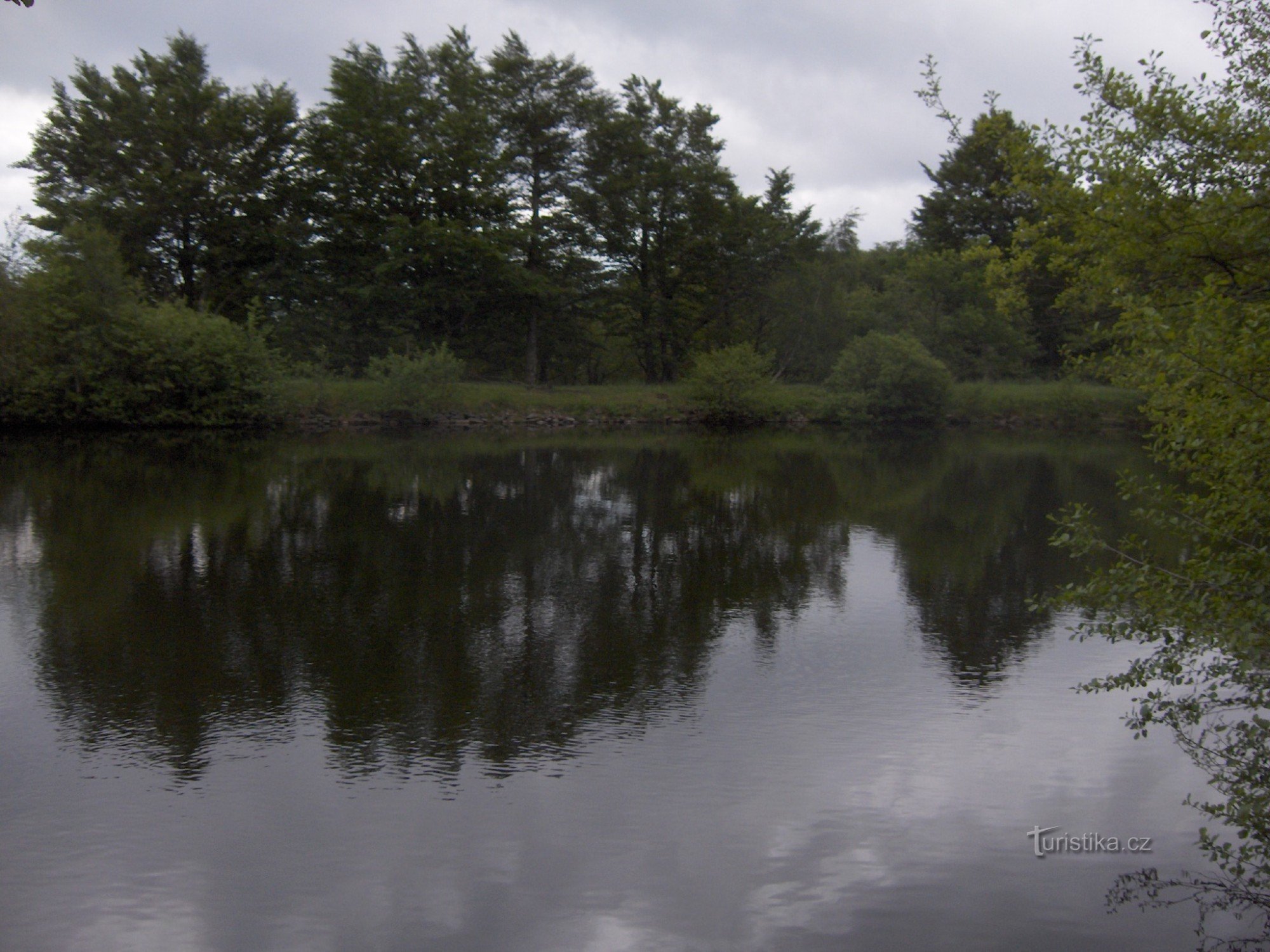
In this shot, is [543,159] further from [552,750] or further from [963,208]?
[552,750]

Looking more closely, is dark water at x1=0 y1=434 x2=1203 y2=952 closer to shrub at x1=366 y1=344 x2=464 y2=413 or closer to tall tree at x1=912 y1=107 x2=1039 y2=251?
shrub at x1=366 y1=344 x2=464 y2=413

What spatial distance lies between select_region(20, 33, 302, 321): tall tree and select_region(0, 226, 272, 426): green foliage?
15.8 ft

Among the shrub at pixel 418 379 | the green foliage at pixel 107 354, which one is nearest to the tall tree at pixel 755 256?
the shrub at pixel 418 379

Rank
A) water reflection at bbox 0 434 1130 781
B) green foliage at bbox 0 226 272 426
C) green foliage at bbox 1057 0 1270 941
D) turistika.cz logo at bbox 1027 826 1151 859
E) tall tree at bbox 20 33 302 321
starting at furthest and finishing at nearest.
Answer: tall tree at bbox 20 33 302 321
green foliage at bbox 0 226 272 426
water reflection at bbox 0 434 1130 781
turistika.cz logo at bbox 1027 826 1151 859
green foliage at bbox 1057 0 1270 941

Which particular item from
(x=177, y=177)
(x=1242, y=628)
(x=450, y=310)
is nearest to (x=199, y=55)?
(x=177, y=177)

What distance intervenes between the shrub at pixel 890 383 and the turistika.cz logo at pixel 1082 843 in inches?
1543

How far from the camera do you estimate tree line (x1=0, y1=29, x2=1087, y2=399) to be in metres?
41.3

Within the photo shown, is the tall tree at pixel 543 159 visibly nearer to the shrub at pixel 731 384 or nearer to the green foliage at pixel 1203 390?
the shrub at pixel 731 384

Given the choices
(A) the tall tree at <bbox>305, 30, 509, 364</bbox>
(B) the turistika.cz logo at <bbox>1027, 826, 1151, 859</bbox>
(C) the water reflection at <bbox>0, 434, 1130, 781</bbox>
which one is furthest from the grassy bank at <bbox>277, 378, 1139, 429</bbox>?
(B) the turistika.cz logo at <bbox>1027, 826, 1151, 859</bbox>

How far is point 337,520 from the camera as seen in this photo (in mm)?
16719

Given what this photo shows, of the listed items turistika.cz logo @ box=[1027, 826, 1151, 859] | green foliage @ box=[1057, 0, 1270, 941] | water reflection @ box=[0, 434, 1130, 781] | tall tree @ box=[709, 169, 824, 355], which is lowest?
turistika.cz logo @ box=[1027, 826, 1151, 859]

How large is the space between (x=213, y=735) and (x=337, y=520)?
381 inches

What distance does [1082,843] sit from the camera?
6102mm

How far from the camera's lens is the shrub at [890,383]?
44.1 meters
